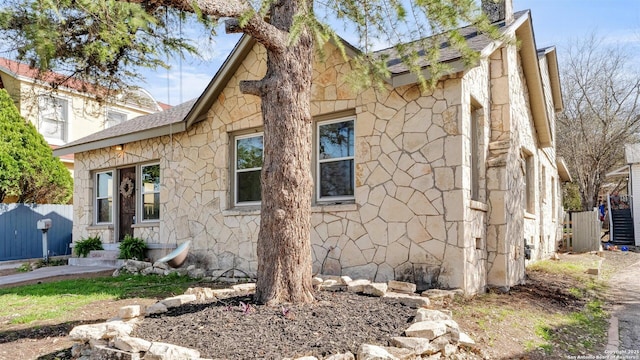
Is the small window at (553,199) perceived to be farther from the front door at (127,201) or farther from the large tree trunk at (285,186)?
the front door at (127,201)

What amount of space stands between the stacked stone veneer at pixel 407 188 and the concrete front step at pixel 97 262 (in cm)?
265

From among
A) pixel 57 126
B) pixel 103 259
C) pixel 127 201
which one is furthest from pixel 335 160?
pixel 57 126

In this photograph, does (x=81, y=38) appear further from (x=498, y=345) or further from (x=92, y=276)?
(x=498, y=345)

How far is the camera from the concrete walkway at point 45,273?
9.31 metres

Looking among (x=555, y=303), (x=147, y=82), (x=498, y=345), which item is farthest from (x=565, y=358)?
(x=147, y=82)

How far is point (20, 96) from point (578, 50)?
945 inches

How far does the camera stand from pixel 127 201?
11570 millimetres

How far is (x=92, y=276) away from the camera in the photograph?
9.32 metres

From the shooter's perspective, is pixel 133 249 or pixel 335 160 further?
pixel 133 249

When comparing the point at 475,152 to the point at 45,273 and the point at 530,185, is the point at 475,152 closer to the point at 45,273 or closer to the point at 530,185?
the point at 530,185

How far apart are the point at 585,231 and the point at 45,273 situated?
15.8 meters

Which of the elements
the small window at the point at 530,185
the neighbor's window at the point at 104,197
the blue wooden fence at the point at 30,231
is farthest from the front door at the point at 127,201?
the small window at the point at 530,185

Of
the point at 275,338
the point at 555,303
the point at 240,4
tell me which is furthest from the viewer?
the point at 555,303

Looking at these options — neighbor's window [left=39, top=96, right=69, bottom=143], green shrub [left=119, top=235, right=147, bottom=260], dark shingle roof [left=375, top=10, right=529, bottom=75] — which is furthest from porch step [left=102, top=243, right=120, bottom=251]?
Result: dark shingle roof [left=375, top=10, right=529, bottom=75]
